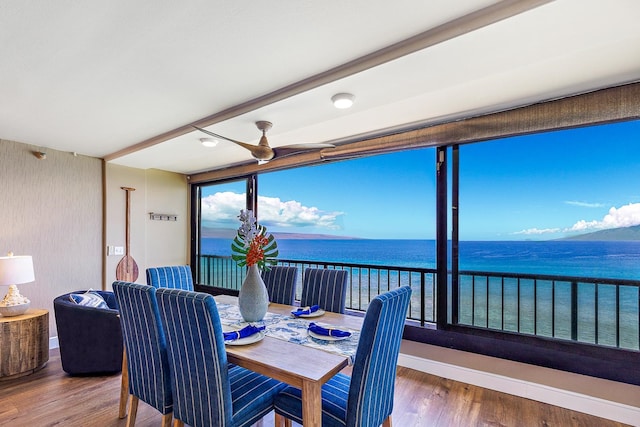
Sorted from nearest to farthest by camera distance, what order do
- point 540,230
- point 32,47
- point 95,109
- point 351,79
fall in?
1. point 32,47
2. point 351,79
3. point 95,109
4. point 540,230

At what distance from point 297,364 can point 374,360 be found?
36 centimetres

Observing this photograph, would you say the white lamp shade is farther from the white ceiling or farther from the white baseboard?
the white baseboard

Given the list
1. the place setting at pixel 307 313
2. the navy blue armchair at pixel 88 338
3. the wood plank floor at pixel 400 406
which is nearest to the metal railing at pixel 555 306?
the wood plank floor at pixel 400 406

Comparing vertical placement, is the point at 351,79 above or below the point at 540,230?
above

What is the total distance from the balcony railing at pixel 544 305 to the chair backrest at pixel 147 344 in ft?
7.60

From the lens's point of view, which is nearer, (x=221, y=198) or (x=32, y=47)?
(x=32, y=47)

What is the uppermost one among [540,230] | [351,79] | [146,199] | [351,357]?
[351,79]

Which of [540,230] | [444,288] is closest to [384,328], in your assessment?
[444,288]

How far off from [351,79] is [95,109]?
81.9 inches

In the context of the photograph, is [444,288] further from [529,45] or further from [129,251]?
[129,251]

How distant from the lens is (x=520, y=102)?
2369mm

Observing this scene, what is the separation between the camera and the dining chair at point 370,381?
1414 mm

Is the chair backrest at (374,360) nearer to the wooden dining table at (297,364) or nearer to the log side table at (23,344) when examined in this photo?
the wooden dining table at (297,364)

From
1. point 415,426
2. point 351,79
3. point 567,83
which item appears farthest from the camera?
point 415,426
